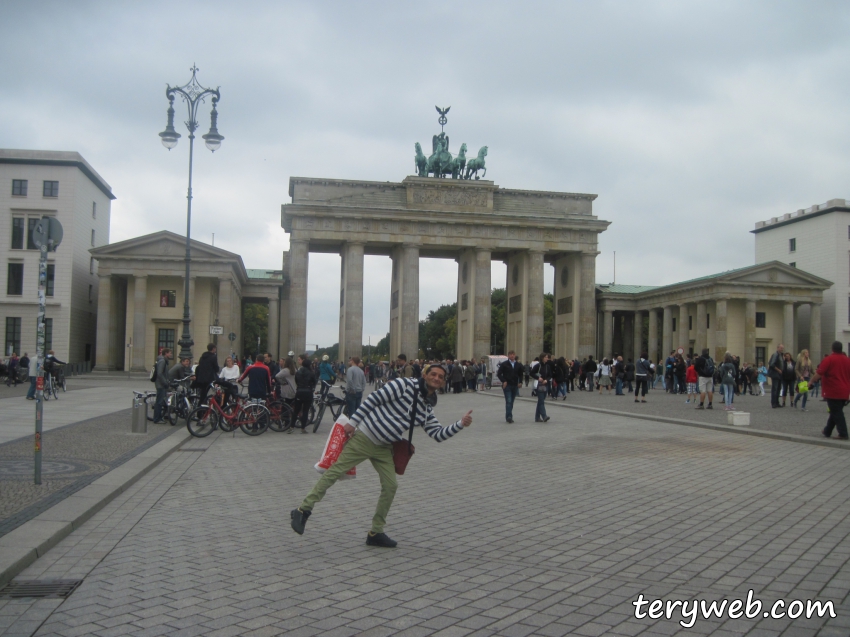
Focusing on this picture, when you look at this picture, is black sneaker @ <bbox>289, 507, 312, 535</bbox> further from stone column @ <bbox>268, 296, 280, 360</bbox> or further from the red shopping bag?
stone column @ <bbox>268, 296, 280, 360</bbox>

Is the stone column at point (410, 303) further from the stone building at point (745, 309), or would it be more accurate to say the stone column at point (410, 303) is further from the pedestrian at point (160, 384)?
the pedestrian at point (160, 384)

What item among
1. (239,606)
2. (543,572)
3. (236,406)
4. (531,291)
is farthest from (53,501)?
(531,291)

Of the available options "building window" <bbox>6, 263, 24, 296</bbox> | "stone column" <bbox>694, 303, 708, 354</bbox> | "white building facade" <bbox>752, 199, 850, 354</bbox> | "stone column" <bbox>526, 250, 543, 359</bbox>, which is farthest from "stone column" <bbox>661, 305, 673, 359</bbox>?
"building window" <bbox>6, 263, 24, 296</bbox>

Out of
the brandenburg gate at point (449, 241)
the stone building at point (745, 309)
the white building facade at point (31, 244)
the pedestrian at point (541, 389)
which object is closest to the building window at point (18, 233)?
the white building facade at point (31, 244)

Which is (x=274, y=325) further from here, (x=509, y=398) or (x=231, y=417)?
(x=231, y=417)

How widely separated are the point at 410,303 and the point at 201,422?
156 ft

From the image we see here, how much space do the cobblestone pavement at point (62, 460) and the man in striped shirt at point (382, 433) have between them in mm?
2881

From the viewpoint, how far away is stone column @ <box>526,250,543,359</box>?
66812 millimetres

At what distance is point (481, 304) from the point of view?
66.4 meters

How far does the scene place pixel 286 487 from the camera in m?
10.5

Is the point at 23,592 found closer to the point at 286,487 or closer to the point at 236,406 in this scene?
the point at 286,487

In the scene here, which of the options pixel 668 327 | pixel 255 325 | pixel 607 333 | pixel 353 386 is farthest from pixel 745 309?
pixel 255 325

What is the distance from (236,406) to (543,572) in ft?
42.6

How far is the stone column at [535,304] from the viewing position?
66.8m
